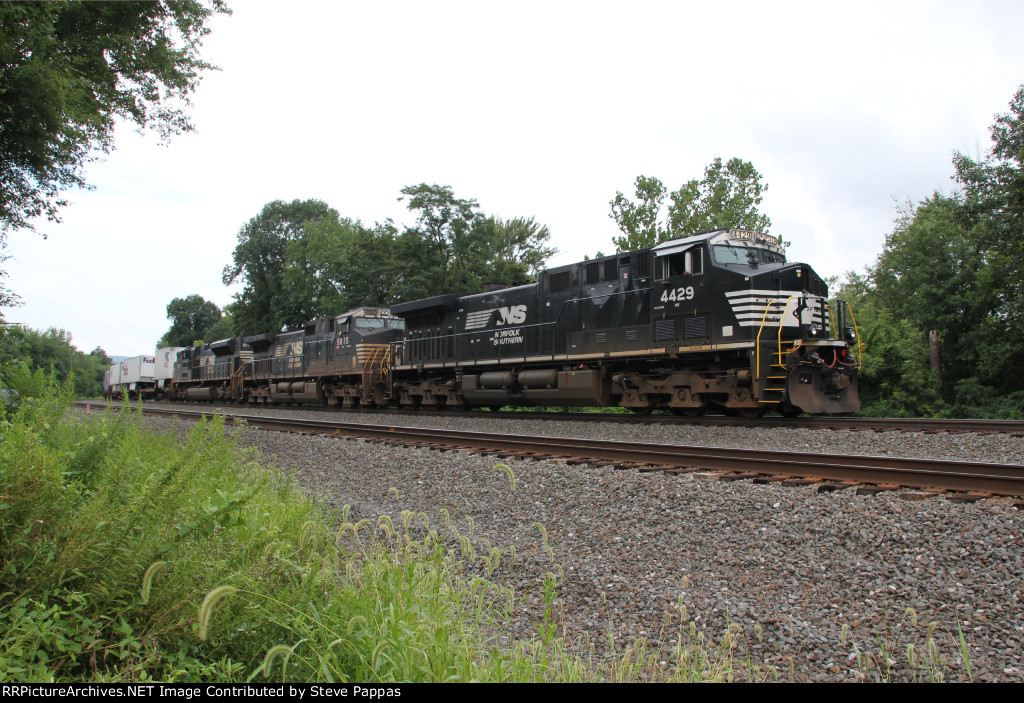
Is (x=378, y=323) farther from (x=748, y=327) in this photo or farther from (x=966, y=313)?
(x=966, y=313)

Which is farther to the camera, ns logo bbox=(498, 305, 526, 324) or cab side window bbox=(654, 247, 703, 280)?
ns logo bbox=(498, 305, 526, 324)

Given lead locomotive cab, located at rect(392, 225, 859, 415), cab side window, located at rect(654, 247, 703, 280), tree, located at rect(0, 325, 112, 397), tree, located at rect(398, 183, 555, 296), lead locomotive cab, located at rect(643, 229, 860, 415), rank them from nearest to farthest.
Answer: tree, located at rect(0, 325, 112, 397) < lead locomotive cab, located at rect(643, 229, 860, 415) < lead locomotive cab, located at rect(392, 225, 859, 415) < cab side window, located at rect(654, 247, 703, 280) < tree, located at rect(398, 183, 555, 296)

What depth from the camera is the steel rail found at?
5488 millimetres

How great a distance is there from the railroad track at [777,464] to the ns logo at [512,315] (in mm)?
6938

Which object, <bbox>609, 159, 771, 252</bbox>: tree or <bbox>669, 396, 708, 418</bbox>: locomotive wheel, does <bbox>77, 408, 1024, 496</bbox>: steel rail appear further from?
<bbox>609, 159, 771, 252</bbox>: tree

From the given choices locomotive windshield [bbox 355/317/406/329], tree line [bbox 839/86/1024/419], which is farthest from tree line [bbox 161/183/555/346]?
tree line [bbox 839/86/1024/419]

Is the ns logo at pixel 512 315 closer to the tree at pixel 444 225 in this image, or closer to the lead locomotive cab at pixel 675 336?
the lead locomotive cab at pixel 675 336

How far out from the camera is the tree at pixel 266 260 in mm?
56906

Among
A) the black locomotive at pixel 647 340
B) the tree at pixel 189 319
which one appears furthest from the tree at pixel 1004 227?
the tree at pixel 189 319

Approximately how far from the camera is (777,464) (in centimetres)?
677

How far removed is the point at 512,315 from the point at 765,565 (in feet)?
43.9

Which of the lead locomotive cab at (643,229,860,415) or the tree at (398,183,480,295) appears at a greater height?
the tree at (398,183,480,295)

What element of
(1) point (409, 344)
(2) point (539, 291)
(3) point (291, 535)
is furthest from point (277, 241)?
(3) point (291, 535)

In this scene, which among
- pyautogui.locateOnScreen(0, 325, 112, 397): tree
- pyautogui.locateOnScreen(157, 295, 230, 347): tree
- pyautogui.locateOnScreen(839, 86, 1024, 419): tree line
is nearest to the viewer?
pyautogui.locateOnScreen(0, 325, 112, 397): tree
